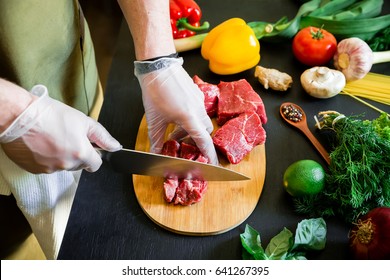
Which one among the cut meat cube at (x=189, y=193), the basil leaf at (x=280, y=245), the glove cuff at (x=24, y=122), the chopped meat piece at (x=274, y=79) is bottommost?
the basil leaf at (x=280, y=245)

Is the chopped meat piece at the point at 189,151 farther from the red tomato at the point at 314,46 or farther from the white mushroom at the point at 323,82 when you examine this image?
the red tomato at the point at 314,46

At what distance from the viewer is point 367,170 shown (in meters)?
1.17

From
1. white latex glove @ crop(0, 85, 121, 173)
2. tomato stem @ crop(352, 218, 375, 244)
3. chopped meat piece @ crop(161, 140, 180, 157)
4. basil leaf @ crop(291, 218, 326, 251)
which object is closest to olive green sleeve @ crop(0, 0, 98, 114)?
white latex glove @ crop(0, 85, 121, 173)

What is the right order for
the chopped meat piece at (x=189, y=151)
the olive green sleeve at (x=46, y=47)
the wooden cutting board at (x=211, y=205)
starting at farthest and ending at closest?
the chopped meat piece at (x=189, y=151) < the wooden cutting board at (x=211, y=205) < the olive green sleeve at (x=46, y=47)

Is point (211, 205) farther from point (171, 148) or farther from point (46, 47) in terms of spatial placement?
point (46, 47)

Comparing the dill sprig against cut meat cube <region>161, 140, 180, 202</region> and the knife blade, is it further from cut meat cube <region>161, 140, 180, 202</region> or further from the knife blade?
cut meat cube <region>161, 140, 180, 202</region>

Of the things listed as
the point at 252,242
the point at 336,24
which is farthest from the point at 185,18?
the point at 252,242

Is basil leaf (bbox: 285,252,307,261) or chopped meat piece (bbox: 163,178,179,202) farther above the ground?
chopped meat piece (bbox: 163,178,179,202)

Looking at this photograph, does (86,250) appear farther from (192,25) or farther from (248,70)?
(192,25)

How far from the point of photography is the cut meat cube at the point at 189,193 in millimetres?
1224

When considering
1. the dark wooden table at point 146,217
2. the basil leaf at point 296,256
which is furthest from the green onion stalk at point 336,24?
the basil leaf at point 296,256

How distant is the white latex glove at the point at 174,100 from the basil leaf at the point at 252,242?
0.25 meters

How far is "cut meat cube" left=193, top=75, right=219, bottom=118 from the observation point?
142 centimetres

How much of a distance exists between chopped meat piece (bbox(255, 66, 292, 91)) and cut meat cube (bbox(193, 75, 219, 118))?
0.19 meters
